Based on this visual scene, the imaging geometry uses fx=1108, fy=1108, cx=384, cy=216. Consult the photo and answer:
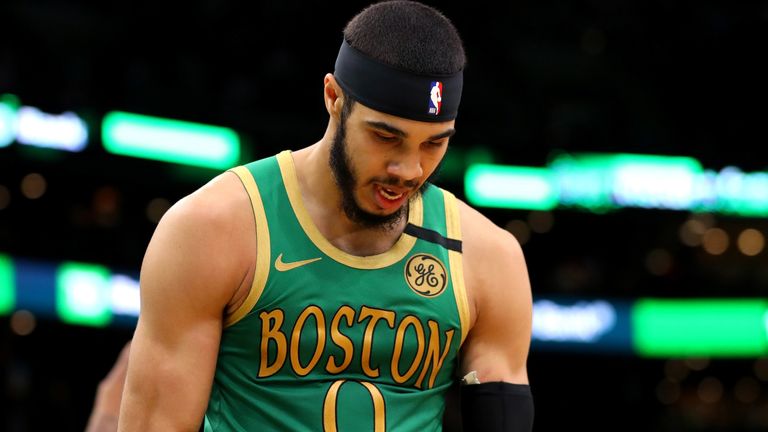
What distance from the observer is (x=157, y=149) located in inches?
607

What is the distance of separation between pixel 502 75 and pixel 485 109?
103 cm

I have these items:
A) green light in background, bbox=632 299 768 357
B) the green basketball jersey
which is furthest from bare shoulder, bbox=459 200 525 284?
green light in background, bbox=632 299 768 357

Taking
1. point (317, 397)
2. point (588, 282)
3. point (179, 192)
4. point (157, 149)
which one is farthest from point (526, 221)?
point (317, 397)

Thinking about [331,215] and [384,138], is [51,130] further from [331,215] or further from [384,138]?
[384,138]

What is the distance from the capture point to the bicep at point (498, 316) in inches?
124

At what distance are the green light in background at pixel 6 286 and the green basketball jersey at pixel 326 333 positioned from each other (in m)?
12.1

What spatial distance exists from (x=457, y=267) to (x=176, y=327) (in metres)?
0.81

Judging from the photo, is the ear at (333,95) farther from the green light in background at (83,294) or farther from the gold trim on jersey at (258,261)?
the green light in background at (83,294)

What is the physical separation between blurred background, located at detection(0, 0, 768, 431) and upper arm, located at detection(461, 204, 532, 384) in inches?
466

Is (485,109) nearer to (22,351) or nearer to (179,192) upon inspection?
(179,192)

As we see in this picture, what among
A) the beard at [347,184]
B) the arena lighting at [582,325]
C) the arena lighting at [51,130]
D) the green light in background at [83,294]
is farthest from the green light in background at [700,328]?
the beard at [347,184]

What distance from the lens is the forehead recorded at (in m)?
2.86

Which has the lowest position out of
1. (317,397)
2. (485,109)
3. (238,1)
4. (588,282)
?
(317,397)

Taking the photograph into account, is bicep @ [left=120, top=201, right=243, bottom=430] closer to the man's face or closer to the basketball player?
the basketball player
